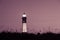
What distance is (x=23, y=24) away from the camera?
4418 millimetres
